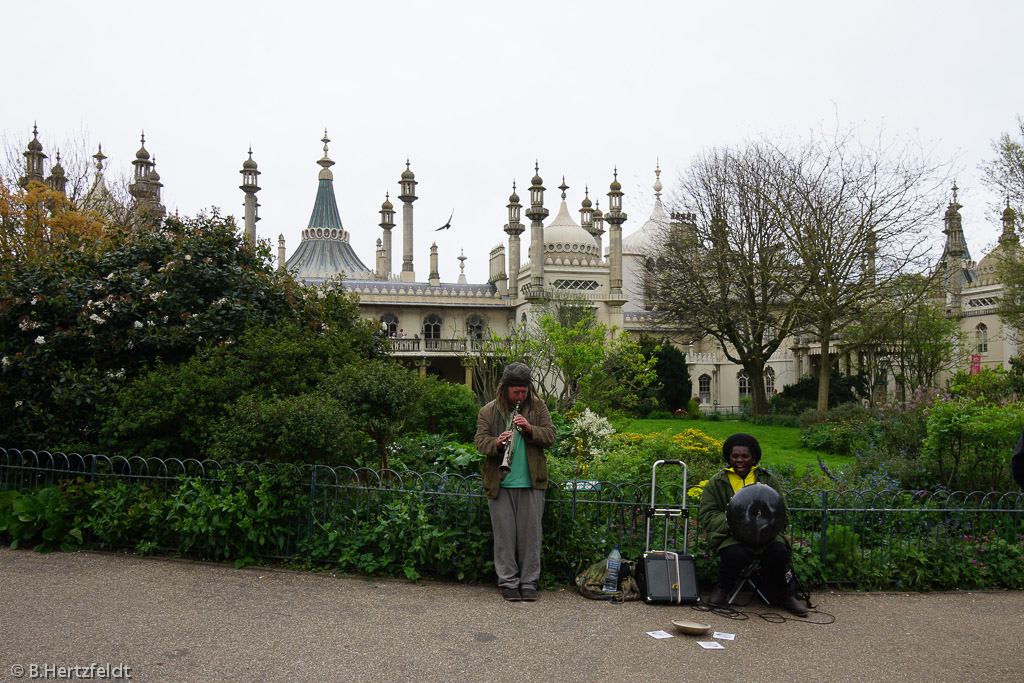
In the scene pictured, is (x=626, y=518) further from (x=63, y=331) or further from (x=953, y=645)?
(x=63, y=331)

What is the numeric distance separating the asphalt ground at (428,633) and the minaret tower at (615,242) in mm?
32947

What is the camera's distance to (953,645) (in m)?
5.27

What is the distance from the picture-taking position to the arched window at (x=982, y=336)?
1604 inches

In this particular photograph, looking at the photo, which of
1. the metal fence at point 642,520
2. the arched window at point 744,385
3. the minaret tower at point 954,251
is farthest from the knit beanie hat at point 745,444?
the arched window at point 744,385

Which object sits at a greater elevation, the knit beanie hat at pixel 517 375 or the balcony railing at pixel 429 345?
the balcony railing at pixel 429 345

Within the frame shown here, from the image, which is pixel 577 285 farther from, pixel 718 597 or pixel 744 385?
pixel 718 597

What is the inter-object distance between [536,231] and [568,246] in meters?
3.06

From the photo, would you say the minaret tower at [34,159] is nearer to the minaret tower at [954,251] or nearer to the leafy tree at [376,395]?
the leafy tree at [376,395]

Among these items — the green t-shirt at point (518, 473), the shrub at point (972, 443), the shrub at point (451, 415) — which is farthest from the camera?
the shrub at point (451, 415)

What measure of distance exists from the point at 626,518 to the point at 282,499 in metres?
3.25

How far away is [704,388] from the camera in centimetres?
4456

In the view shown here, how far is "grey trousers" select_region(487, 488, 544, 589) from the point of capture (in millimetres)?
6266

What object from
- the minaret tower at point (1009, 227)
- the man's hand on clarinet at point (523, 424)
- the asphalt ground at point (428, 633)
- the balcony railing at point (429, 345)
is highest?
the minaret tower at point (1009, 227)

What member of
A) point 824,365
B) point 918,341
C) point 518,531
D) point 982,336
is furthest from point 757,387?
point 518,531
